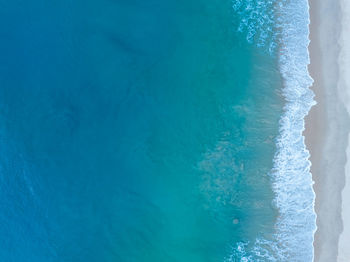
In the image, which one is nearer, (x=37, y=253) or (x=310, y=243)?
(x=310, y=243)

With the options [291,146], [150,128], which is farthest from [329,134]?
[150,128]

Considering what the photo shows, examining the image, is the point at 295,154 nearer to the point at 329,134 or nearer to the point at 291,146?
the point at 291,146

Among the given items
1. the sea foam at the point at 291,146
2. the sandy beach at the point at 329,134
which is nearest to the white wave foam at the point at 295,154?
the sea foam at the point at 291,146

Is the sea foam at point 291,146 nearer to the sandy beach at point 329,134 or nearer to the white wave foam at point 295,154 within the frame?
the white wave foam at point 295,154

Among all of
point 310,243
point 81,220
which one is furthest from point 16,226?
point 310,243

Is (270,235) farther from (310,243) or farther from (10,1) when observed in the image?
(10,1)

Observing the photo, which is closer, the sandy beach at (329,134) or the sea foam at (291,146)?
the sandy beach at (329,134)

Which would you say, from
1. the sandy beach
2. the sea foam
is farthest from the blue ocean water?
the sandy beach
